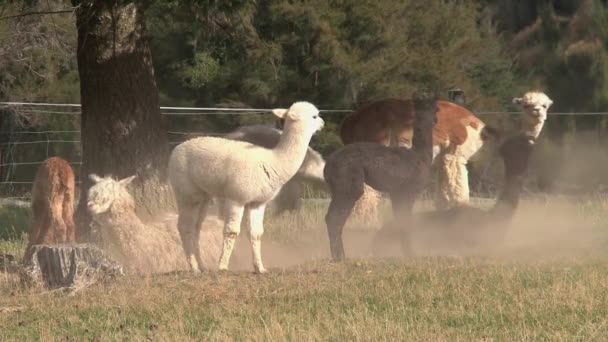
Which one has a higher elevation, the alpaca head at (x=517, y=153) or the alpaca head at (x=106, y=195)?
the alpaca head at (x=517, y=153)

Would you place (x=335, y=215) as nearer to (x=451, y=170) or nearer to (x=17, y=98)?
(x=451, y=170)

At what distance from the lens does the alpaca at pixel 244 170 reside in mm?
11172

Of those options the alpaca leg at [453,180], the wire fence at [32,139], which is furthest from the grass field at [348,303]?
the wire fence at [32,139]

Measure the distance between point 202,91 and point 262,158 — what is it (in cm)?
2086

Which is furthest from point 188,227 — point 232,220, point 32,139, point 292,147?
point 32,139

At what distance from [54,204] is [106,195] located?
63 cm

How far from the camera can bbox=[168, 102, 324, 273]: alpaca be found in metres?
11.2

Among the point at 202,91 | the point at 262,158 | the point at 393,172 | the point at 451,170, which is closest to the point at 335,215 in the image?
the point at 393,172

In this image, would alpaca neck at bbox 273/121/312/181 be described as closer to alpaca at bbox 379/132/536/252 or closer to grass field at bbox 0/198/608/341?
grass field at bbox 0/198/608/341

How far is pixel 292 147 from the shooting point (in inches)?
448

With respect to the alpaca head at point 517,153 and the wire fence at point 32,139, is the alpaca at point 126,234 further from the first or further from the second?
the wire fence at point 32,139

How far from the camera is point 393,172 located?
12.6 metres

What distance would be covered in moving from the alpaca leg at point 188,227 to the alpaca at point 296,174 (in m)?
2.20

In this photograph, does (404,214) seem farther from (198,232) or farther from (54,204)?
(54,204)
